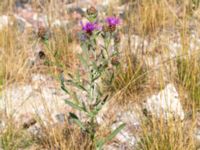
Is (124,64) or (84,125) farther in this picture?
(124,64)

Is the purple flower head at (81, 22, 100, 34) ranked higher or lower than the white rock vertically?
higher

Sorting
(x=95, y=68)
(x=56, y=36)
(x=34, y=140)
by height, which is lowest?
(x=34, y=140)

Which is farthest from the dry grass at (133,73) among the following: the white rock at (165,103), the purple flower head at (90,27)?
the purple flower head at (90,27)

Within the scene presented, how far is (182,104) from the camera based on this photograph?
7.81 ft

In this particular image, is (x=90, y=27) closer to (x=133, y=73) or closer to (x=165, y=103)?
(x=165, y=103)

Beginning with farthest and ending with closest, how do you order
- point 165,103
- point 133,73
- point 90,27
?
point 133,73, point 165,103, point 90,27

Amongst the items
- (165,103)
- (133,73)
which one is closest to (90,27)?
(165,103)

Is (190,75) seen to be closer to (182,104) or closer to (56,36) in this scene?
(182,104)

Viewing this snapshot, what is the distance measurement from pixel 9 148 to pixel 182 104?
90cm

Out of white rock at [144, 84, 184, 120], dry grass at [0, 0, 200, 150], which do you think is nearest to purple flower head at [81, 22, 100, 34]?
dry grass at [0, 0, 200, 150]

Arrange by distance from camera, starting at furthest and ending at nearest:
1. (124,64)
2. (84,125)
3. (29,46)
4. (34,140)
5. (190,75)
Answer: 1. (29,46)
2. (124,64)
3. (190,75)
4. (34,140)
5. (84,125)

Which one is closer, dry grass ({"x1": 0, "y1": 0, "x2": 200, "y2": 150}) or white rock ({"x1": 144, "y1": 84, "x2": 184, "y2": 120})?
dry grass ({"x1": 0, "y1": 0, "x2": 200, "y2": 150})

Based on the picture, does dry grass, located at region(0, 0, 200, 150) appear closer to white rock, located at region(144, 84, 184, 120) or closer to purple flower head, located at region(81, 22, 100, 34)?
white rock, located at region(144, 84, 184, 120)

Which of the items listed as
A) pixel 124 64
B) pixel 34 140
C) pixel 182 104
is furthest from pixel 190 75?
pixel 34 140
